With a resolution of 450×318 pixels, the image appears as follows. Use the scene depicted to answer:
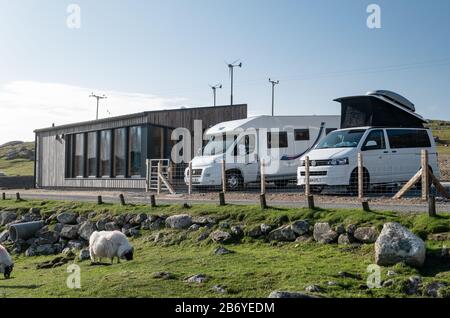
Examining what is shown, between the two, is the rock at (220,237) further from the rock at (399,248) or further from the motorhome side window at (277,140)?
the motorhome side window at (277,140)

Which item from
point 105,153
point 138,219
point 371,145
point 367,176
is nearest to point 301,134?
point 371,145

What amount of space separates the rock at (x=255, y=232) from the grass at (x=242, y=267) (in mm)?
211

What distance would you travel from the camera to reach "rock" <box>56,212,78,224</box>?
19141 millimetres

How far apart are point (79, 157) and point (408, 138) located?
20902mm

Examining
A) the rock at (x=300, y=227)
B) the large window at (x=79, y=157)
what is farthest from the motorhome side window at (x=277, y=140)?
the large window at (x=79, y=157)

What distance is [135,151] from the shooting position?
28.4m

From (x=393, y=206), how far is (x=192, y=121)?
662 inches

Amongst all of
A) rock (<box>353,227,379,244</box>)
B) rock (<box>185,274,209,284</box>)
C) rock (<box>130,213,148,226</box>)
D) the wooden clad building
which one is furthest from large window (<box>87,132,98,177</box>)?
rock (<box>185,274,209,284</box>)

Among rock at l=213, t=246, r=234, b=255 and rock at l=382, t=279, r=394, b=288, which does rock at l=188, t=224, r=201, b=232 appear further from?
rock at l=382, t=279, r=394, b=288

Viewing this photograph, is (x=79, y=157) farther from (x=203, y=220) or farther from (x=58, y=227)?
(x=203, y=220)

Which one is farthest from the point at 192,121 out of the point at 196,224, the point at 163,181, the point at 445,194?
the point at 445,194

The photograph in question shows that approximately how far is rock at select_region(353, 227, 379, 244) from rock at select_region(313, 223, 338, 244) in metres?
0.52

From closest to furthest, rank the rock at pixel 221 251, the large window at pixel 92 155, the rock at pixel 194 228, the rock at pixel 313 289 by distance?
the rock at pixel 313 289, the rock at pixel 221 251, the rock at pixel 194 228, the large window at pixel 92 155

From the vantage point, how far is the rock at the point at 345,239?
37.7ft
